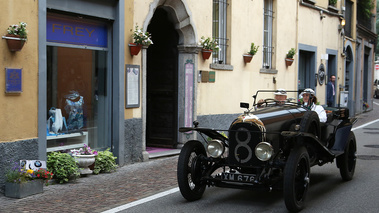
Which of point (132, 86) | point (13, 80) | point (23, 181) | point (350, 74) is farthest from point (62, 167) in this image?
point (350, 74)

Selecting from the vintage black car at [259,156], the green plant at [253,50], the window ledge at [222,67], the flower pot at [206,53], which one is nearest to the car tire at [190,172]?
the vintage black car at [259,156]

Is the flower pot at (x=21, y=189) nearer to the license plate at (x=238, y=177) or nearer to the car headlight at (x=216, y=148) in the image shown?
the car headlight at (x=216, y=148)

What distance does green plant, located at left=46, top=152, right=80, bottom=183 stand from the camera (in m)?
8.30

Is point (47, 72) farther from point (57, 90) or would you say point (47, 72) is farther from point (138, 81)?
point (138, 81)

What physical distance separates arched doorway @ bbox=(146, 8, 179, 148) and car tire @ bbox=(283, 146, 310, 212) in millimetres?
6000

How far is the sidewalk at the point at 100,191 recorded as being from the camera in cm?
682

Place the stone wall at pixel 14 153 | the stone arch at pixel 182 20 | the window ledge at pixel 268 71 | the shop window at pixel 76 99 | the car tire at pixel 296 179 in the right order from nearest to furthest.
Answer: the car tire at pixel 296 179
the stone wall at pixel 14 153
the shop window at pixel 76 99
the stone arch at pixel 182 20
the window ledge at pixel 268 71

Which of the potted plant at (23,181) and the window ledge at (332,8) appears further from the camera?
the window ledge at (332,8)

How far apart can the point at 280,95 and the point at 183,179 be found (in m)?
2.71

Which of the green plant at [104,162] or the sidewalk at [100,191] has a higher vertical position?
the green plant at [104,162]

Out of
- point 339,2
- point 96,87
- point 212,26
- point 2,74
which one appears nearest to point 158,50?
point 212,26

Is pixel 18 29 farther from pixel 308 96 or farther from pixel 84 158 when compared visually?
pixel 308 96

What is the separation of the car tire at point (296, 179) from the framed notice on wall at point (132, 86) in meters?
4.62

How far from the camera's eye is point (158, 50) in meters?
12.6
